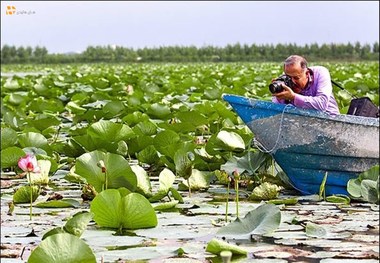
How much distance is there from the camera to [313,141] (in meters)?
3.30

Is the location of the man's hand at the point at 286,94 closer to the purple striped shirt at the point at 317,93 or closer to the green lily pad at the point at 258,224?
the purple striped shirt at the point at 317,93

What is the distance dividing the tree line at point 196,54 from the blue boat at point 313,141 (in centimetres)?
3566

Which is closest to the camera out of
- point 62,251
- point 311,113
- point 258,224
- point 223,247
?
point 62,251

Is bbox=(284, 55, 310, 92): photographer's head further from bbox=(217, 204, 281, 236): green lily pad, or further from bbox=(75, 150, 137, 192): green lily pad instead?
bbox=(217, 204, 281, 236): green lily pad

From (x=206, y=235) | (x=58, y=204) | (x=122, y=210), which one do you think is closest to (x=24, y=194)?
(x=58, y=204)

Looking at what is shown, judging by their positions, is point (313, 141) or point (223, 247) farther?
point (313, 141)

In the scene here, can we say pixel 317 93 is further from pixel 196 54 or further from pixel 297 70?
pixel 196 54

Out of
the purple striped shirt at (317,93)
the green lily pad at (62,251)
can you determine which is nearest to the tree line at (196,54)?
the purple striped shirt at (317,93)

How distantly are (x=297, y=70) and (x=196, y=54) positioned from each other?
38690mm

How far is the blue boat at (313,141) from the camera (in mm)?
3215

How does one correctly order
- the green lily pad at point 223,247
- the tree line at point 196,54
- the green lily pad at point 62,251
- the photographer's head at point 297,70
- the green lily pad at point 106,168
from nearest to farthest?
the green lily pad at point 62,251
the green lily pad at point 223,247
the green lily pad at point 106,168
the photographer's head at point 297,70
the tree line at point 196,54

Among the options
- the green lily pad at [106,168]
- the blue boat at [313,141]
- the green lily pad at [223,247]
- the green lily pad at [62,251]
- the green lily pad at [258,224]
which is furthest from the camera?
the blue boat at [313,141]

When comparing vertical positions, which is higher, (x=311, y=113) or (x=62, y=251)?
(x=311, y=113)

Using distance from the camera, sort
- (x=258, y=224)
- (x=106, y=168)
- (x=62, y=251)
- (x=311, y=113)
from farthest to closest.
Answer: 1. (x=311, y=113)
2. (x=106, y=168)
3. (x=258, y=224)
4. (x=62, y=251)
